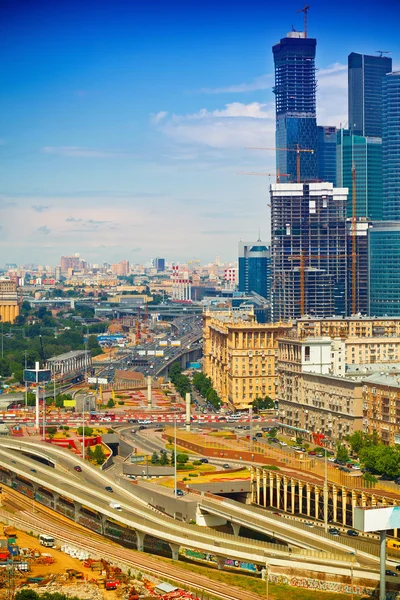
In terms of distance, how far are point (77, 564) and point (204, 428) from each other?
29.0m

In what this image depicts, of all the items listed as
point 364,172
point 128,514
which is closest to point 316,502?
point 128,514

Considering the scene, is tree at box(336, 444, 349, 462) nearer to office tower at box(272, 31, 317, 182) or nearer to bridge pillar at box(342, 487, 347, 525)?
bridge pillar at box(342, 487, 347, 525)

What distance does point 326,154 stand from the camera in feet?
534

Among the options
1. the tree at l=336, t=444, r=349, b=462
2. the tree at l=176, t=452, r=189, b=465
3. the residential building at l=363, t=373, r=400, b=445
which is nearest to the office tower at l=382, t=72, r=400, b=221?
the residential building at l=363, t=373, r=400, b=445

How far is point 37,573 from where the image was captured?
41.7m

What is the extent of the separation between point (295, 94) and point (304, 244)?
39.4m

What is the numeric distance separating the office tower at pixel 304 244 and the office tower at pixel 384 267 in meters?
4.23

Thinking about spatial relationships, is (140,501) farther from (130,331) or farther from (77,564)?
(130,331)

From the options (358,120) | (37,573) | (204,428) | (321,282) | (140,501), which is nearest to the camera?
(37,573)

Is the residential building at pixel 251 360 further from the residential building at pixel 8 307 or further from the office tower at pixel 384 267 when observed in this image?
the residential building at pixel 8 307

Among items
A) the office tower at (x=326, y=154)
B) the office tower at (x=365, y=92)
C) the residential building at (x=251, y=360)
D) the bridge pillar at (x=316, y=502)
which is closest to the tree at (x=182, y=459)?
the bridge pillar at (x=316, y=502)

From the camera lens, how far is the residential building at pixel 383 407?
6072cm

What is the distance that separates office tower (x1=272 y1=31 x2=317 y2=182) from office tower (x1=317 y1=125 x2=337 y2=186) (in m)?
5.89

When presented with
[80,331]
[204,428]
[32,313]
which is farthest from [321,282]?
[32,313]
